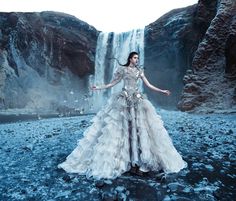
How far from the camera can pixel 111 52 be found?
44.0 m

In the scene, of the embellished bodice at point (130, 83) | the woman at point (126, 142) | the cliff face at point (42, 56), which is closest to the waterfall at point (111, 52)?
the cliff face at point (42, 56)

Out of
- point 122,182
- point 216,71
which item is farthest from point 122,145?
point 216,71

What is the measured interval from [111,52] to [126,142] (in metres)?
39.0

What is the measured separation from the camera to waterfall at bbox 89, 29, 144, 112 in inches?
1670

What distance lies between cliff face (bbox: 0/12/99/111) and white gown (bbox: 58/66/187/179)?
1120 inches

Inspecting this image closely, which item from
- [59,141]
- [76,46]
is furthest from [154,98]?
[59,141]

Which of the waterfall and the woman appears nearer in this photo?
the woman

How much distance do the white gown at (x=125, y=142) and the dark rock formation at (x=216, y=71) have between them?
16.5 metres

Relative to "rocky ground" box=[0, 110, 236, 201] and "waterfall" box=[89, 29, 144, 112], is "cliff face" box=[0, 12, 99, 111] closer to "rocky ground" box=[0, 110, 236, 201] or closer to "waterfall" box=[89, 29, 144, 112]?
"waterfall" box=[89, 29, 144, 112]

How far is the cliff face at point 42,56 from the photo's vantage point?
35188 mm

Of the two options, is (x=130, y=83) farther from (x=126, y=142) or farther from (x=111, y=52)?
(x=111, y=52)

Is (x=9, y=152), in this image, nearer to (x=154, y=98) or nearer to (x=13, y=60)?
(x=13, y=60)

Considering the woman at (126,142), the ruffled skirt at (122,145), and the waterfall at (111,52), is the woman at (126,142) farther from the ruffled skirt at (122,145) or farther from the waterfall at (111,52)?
the waterfall at (111,52)

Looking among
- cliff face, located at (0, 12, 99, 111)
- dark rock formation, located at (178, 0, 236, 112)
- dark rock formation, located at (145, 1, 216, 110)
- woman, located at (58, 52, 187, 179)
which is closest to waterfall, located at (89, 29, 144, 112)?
cliff face, located at (0, 12, 99, 111)
